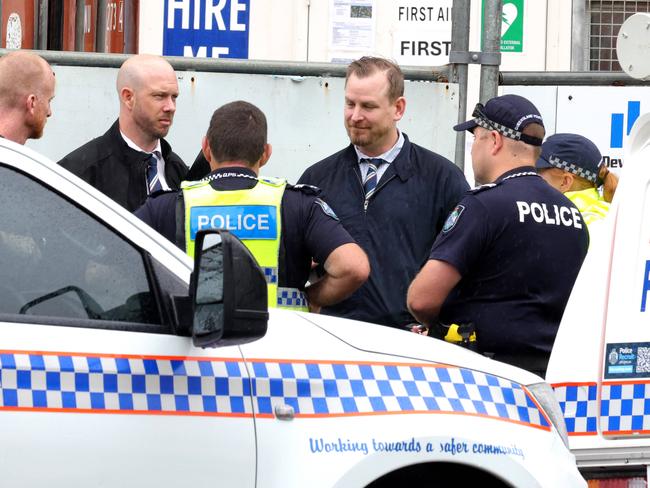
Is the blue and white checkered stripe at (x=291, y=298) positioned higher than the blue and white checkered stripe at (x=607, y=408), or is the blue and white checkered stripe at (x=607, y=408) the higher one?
→ the blue and white checkered stripe at (x=291, y=298)

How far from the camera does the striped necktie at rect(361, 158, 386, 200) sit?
5.73 m

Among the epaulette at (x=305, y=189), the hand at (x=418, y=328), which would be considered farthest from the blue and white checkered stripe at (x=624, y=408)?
the epaulette at (x=305, y=189)

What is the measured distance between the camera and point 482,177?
5195 mm

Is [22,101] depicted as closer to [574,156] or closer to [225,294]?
[225,294]

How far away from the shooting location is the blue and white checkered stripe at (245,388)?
333 centimetres

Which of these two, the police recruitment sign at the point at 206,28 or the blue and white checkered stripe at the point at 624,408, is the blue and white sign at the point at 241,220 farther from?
the police recruitment sign at the point at 206,28

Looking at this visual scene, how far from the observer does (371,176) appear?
18.9 ft

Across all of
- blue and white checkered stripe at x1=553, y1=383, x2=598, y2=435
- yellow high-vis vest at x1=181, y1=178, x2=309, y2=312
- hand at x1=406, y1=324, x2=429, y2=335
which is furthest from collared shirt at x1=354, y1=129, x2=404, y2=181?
blue and white checkered stripe at x1=553, y1=383, x2=598, y2=435

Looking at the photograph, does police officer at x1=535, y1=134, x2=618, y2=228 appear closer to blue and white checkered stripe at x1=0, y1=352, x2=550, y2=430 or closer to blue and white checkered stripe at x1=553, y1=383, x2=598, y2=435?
blue and white checkered stripe at x1=553, y1=383, x2=598, y2=435

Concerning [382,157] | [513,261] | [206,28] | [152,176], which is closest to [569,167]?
[382,157]

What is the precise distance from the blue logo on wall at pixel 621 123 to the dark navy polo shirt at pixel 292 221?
8.21 ft

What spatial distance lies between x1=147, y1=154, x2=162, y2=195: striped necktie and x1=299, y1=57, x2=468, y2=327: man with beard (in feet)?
1.98

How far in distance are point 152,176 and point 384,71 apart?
1.04 meters

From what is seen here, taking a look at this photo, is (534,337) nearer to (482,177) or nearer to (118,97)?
(482,177)
